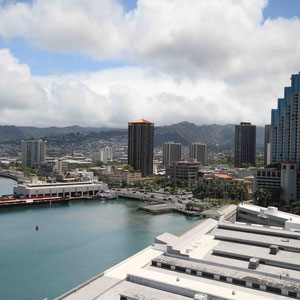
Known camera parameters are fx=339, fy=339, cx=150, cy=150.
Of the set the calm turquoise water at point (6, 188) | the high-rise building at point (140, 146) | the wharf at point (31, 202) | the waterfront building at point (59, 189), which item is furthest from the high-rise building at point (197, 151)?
the wharf at point (31, 202)

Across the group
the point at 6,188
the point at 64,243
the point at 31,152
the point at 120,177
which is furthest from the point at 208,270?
the point at 31,152

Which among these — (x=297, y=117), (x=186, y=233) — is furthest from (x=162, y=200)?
(x=186, y=233)

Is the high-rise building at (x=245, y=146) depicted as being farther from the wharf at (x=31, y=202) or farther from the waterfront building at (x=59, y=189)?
the wharf at (x=31, y=202)

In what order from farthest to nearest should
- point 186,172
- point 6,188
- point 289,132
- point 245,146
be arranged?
point 245,146
point 186,172
point 6,188
point 289,132

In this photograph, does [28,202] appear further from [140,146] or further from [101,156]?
[101,156]

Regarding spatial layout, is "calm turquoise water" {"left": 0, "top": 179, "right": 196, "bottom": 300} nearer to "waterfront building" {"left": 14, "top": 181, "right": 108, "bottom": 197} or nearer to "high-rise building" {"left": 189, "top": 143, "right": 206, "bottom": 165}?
"waterfront building" {"left": 14, "top": 181, "right": 108, "bottom": 197}

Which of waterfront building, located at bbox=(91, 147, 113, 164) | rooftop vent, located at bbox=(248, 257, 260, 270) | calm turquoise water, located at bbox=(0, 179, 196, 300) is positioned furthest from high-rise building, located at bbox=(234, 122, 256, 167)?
rooftop vent, located at bbox=(248, 257, 260, 270)

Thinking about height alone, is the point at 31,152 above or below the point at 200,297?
above
